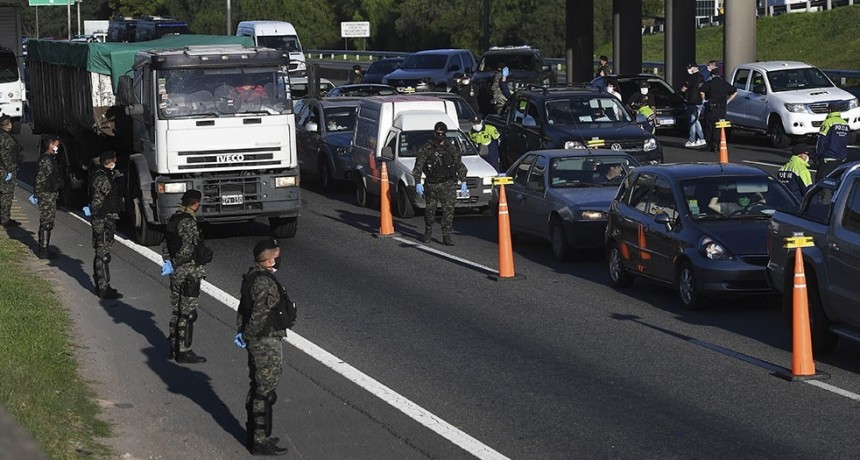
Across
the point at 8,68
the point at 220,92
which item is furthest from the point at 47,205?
the point at 8,68

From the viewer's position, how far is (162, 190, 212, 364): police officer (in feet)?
42.2

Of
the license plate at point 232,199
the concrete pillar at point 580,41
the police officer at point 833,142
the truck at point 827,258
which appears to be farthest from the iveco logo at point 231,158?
the concrete pillar at point 580,41

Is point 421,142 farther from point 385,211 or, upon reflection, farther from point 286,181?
point 286,181

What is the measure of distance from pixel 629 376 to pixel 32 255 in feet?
38.1

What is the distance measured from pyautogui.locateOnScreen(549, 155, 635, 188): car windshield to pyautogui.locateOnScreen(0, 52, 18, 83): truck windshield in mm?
28166

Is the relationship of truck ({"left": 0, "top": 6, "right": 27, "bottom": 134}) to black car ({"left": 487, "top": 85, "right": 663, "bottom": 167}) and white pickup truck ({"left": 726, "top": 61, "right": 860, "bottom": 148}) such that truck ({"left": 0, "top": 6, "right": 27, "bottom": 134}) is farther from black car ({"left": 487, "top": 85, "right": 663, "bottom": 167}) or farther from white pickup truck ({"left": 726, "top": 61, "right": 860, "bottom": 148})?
white pickup truck ({"left": 726, "top": 61, "right": 860, "bottom": 148})

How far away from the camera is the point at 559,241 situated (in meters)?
19.7

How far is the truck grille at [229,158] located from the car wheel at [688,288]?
769 cm

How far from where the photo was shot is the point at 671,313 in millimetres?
15523

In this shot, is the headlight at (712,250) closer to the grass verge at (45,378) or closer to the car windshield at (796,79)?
the grass verge at (45,378)

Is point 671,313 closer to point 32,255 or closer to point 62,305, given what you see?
point 62,305

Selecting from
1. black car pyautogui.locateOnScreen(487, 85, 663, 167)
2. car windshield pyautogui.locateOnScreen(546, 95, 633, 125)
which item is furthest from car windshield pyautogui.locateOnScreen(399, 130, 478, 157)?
car windshield pyautogui.locateOnScreen(546, 95, 633, 125)

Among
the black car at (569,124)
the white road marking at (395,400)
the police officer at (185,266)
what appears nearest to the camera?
the white road marking at (395,400)

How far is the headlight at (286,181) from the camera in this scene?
21438 mm
